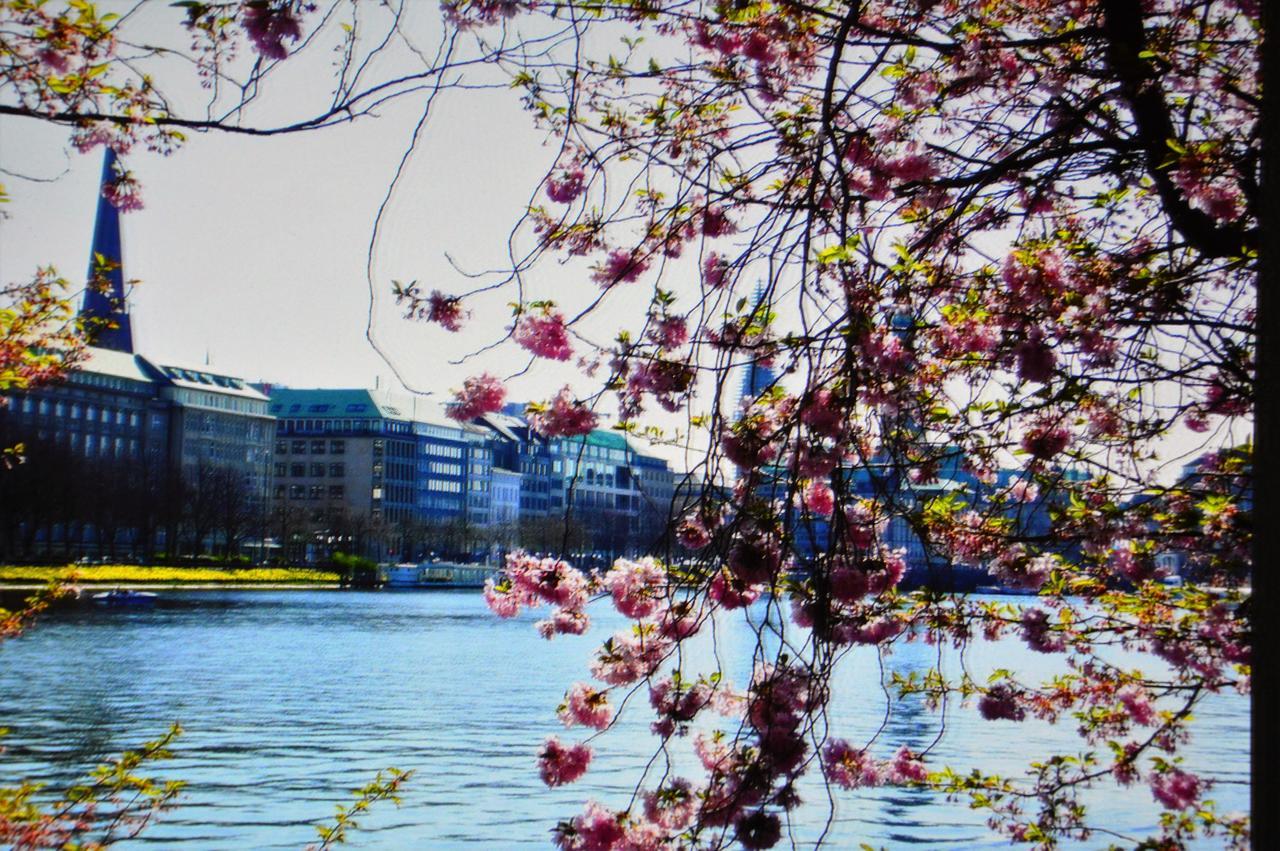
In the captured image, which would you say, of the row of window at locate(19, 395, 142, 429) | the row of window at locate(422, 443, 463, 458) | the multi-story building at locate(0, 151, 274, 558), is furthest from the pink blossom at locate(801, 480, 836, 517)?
the row of window at locate(422, 443, 463, 458)

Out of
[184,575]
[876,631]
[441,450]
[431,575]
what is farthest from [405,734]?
[441,450]

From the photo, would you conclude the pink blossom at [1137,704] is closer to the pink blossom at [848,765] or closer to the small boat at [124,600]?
the pink blossom at [848,765]

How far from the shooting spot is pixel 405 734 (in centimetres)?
2297

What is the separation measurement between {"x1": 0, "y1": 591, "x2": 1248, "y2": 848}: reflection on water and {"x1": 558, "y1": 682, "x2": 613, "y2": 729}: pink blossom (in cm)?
52

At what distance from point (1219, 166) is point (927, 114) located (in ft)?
3.39

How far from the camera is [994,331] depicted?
5031 mm

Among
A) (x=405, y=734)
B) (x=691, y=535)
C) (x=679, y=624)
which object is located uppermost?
(x=691, y=535)

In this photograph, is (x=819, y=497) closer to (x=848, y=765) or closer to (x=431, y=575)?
(x=848, y=765)

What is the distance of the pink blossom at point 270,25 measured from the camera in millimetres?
4020

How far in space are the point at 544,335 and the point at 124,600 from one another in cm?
6139

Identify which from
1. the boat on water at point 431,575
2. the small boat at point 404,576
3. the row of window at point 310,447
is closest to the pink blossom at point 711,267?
the boat on water at point 431,575

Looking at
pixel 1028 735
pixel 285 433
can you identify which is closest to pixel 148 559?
pixel 285 433

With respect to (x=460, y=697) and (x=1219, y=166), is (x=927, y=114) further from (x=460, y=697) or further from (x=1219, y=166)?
(x=460, y=697)

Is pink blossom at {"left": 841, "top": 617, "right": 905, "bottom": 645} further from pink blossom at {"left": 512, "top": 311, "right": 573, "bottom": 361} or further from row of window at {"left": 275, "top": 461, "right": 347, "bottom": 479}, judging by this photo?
row of window at {"left": 275, "top": 461, "right": 347, "bottom": 479}
